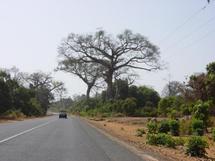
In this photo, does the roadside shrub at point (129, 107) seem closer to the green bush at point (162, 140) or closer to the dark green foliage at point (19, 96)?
the dark green foliage at point (19, 96)

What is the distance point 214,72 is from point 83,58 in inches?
1901

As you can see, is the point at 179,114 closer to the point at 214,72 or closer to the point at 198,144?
the point at 214,72

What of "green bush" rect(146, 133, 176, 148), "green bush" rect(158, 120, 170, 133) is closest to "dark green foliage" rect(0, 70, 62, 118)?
"green bush" rect(158, 120, 170, 133)

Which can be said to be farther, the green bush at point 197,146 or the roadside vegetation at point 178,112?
the roadside vegetation at point 178,112

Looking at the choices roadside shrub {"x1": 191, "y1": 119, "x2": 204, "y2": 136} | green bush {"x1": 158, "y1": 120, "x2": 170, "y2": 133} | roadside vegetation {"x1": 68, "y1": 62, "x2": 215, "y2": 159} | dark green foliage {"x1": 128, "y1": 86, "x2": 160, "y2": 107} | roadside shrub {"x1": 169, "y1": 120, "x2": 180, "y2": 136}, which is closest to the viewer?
roadside vegetation {"x1": 68, "y1": 62, "x2": 215, "y2": 159}

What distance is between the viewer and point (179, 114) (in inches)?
2000

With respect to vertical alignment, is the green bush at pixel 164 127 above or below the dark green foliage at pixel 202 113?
below

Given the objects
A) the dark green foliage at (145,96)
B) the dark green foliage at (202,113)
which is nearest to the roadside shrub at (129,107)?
the dark green foliage at (145,96)

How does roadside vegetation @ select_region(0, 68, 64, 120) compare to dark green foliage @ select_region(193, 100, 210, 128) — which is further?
roadside vegetation @ select_region(0, 68, 64, 120)

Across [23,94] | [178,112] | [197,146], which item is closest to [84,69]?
[23,94]

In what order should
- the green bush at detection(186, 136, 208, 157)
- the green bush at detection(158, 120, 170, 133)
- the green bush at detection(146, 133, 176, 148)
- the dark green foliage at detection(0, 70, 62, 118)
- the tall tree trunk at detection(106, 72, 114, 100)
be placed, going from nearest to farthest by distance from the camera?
the green bush at detection(186, 136, 208, 157) < the green bush at detection(146, 133, 176, 148) < the green bush at detection(158, 120, 170, 133) < the dark green foliage at detection(0, 70, 62, 118) < the tall tree trunk at detection(106, 72, 114, 100)

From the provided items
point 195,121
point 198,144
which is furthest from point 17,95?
point 198,144

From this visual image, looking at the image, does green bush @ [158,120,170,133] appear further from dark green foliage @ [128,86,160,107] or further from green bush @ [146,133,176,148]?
dark green foliage @ [128,86,160,107]

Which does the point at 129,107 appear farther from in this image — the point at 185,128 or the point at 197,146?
the point at 197,146
